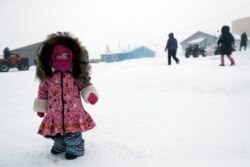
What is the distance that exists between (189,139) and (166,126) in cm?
55

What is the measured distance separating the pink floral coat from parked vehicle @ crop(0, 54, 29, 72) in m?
14.7

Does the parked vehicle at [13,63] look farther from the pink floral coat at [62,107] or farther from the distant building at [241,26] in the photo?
the distant building at [241,26]

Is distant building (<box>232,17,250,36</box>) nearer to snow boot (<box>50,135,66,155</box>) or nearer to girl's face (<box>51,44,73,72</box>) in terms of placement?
girl's face (<box>51,44,73,72</box>)

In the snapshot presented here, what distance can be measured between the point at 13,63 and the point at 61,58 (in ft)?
48.8

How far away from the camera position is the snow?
262 cm

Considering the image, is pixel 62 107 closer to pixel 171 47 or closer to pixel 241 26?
pixel 171 47

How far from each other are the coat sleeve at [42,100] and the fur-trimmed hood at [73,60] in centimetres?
9

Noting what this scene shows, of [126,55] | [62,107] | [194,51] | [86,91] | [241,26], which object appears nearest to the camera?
[62,107]

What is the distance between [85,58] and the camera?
111 inches

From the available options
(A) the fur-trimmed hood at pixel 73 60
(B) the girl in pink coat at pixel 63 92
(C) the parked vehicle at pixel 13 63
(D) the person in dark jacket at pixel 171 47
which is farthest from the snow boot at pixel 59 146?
Answer: (C) the parked vehicle at pixel 13 63

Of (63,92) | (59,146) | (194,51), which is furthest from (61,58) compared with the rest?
(194,51)

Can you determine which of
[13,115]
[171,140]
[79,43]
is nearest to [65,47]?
[79,43]

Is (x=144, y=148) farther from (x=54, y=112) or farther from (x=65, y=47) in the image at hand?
(x=65, y=47)

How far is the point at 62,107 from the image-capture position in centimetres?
259
